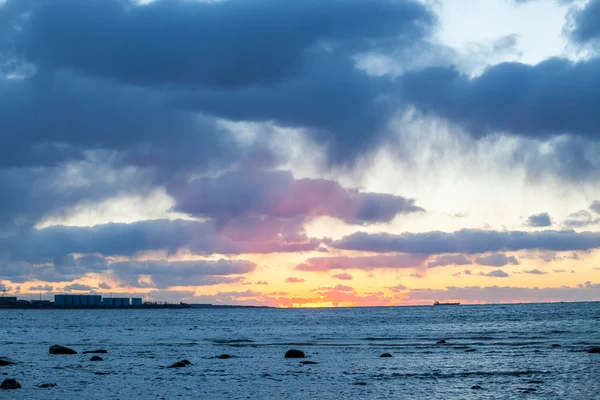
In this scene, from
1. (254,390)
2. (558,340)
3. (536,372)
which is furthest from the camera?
(558,340)

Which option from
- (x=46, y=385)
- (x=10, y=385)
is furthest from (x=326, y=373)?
(x=10, y=385)

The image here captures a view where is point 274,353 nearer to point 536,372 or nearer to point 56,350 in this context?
point 56,350

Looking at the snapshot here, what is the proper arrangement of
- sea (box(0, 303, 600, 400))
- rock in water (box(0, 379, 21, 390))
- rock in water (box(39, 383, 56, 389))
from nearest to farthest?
1. sea (box(0, 303, 600, 400))
2. rock in water (box(0, 379, 21, 390))
3. rock in water (box(39, 383, 56, 389))

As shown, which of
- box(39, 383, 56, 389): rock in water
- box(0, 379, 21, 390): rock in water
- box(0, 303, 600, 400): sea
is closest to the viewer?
box(0, 303, 600, 400): sea

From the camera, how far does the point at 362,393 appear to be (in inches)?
1902

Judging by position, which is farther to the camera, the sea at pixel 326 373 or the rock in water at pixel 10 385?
the rock in water at pixel 10 385

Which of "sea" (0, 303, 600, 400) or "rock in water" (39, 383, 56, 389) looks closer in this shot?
"sea" (0, 303, 600, 400)

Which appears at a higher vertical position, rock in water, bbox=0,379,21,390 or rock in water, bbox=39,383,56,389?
rock in water, bbox=0,379,21,390

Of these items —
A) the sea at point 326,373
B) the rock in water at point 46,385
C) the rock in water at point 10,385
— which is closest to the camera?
the sea at point 326,373

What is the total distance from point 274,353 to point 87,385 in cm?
3549

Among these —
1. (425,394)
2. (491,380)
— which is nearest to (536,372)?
(491,380)

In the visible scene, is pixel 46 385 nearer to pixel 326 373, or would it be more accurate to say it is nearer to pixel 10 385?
pixel 10 385

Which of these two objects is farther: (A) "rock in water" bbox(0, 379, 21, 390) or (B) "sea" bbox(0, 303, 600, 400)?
(A) "rock in water" bbox(0, 379, 21, 390)

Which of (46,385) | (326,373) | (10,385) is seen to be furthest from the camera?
(326,373)
